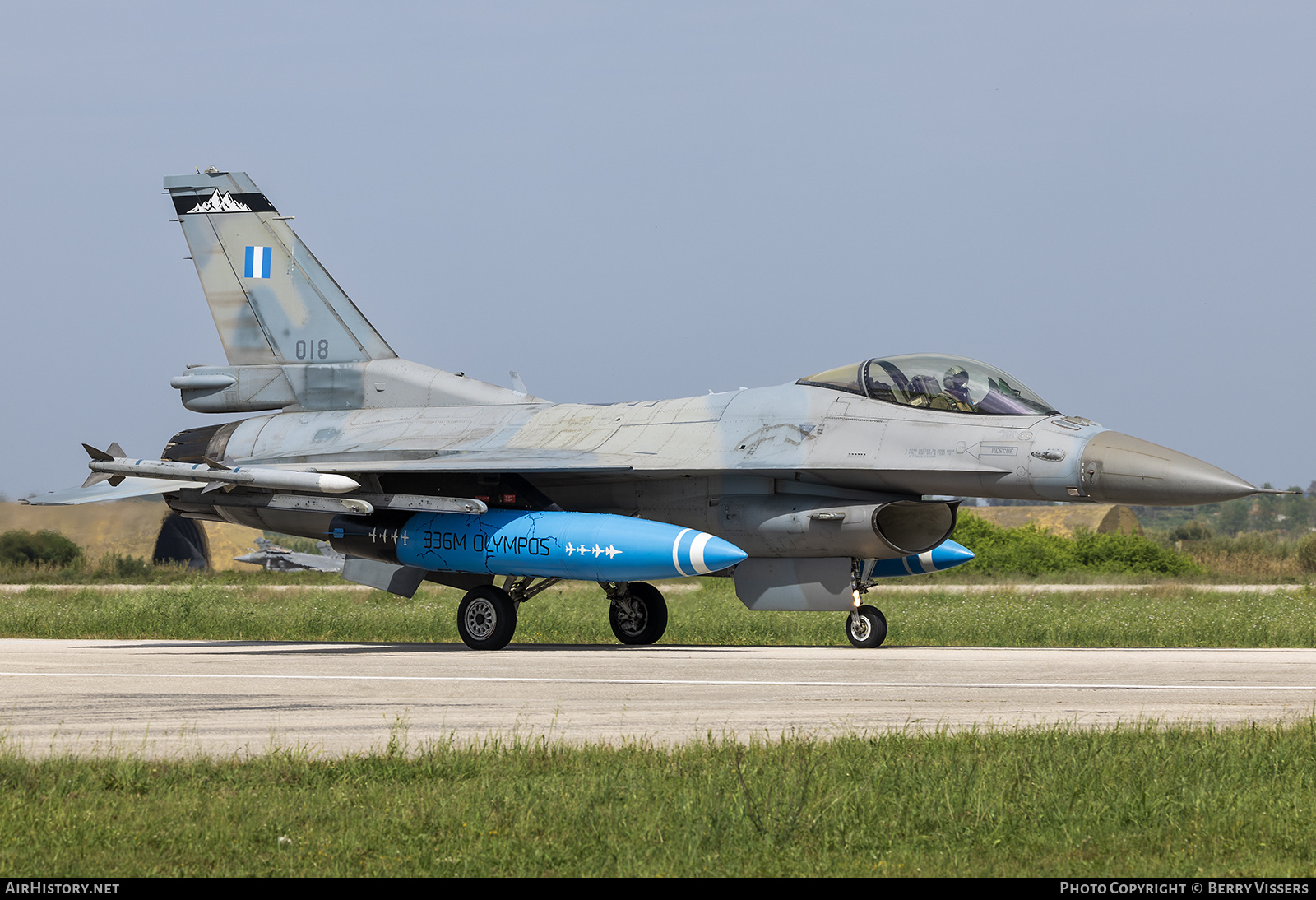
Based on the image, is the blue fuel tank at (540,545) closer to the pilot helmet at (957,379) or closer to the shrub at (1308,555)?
the pilot helmet at (957,379)

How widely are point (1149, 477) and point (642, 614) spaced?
642 cm

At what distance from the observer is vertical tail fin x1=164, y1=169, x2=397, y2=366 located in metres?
18.7

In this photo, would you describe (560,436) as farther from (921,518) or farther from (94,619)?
(94,619)

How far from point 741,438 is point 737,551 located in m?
1.75

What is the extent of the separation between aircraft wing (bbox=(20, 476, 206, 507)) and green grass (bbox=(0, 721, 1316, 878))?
10459 millimetres

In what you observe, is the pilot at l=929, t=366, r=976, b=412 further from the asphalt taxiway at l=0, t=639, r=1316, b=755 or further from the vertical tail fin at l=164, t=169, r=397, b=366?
the vertical tail fin at l=164, t=169, r=397, b=366

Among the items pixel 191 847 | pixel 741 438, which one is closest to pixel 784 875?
pixel 191 847

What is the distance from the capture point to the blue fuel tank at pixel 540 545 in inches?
538

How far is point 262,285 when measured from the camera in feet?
61.9

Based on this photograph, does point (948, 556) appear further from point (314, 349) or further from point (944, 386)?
point (314, 349)

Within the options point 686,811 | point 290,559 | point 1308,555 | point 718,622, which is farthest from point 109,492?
point 1308,555

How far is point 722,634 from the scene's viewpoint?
18.3m

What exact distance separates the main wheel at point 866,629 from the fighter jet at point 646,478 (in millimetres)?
22
